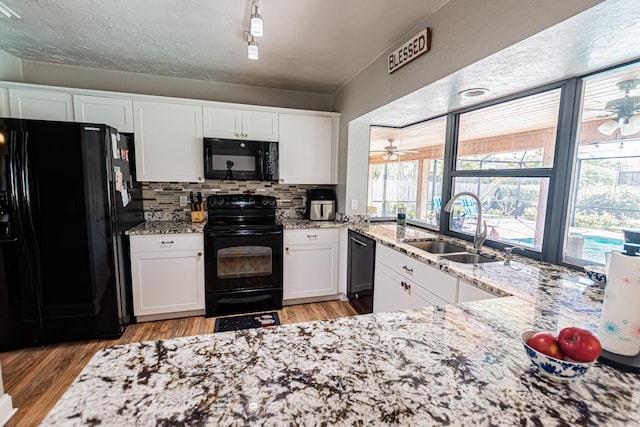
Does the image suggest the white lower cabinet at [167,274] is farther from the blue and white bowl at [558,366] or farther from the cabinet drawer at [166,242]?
the blue and white bowl at [558,366]

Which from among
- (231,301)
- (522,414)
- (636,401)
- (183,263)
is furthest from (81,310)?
(636,401)

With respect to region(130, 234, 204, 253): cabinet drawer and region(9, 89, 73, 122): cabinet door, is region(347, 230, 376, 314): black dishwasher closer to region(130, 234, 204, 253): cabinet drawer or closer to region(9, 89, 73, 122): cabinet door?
region(130, 234, 204, 253): cabinet drawer

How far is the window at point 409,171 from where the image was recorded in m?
2.85

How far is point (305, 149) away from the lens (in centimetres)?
318

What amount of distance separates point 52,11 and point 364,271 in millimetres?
2958

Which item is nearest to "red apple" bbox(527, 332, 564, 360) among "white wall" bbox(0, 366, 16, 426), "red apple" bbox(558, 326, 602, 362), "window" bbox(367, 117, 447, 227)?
"red apple" bbox(558, 326, 602, 362)

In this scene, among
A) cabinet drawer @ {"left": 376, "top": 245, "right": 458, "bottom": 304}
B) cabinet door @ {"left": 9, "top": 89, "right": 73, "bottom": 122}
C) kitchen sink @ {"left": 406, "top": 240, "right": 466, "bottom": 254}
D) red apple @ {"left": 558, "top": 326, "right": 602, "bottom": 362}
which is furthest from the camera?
cabinet door @ {"left": 9, "top": 89, "right": 73, "bottom": 122}

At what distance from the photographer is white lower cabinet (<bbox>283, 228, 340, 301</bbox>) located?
9.62 feet

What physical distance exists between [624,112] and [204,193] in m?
3.35

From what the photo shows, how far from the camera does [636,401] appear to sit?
2.18 ft

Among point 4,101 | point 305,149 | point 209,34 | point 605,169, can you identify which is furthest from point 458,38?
point 4,101

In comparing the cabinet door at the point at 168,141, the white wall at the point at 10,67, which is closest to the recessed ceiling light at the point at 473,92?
the cabinet door at the point at 168,141

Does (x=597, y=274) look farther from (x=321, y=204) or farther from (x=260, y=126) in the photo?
(x=260, y=126)

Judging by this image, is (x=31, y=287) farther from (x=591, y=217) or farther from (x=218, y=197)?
(x=591, y=217)
